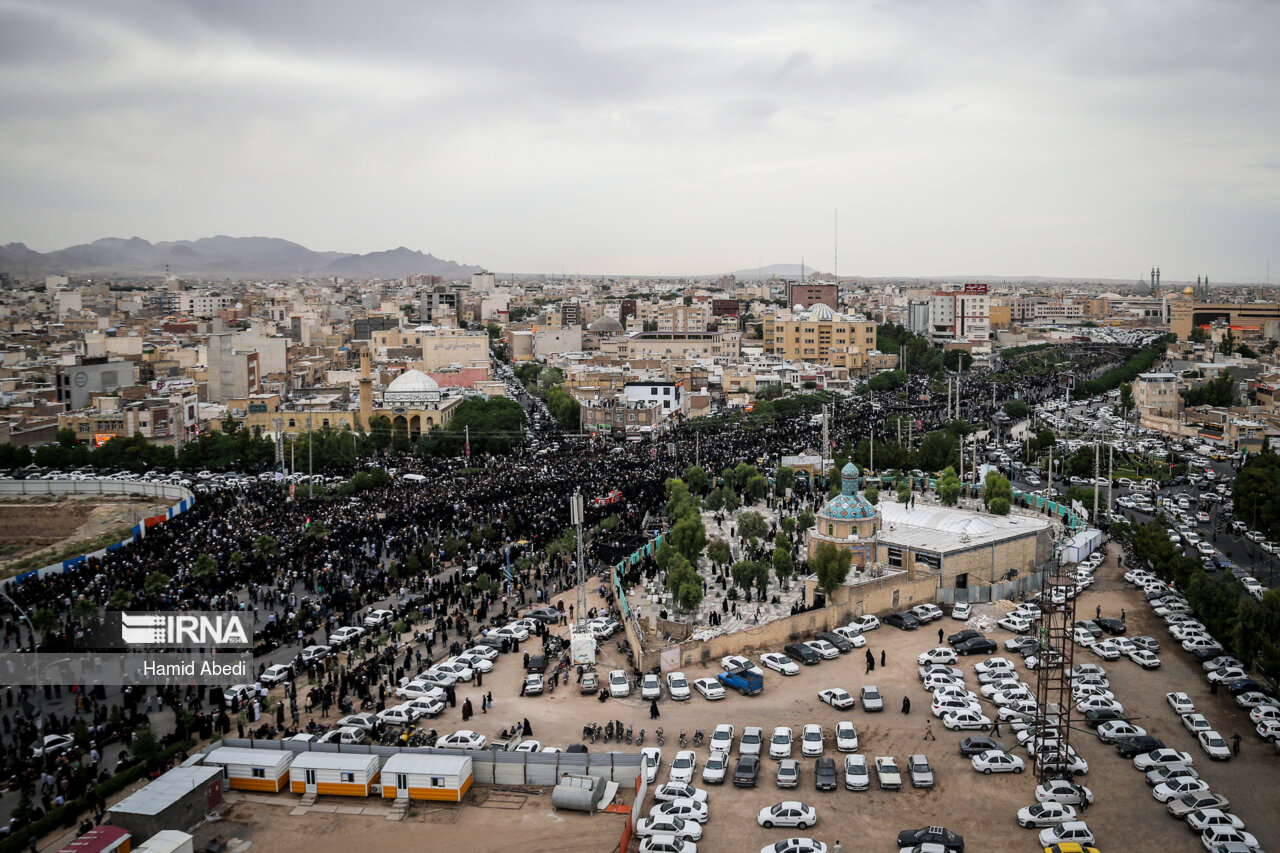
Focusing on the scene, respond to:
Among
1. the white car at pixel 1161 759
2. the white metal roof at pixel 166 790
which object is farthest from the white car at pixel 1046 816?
the white metal roof at pixel 166 790

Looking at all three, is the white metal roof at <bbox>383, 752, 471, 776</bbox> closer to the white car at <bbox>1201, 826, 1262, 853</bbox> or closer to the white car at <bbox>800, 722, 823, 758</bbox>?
the white car at <bbox>800, 722, 823, 758</bbox>

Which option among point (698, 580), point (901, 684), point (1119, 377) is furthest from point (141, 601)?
point (1119, 377)

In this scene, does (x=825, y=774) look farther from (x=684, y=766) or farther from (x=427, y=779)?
(x=427, y=779)

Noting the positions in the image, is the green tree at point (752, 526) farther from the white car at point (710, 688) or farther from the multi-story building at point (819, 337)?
the multi-story building at point (819, 337)

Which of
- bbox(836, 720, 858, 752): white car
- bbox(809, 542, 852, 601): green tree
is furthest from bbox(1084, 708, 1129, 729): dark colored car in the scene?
bbox(809, 542, 852, 601): green tree

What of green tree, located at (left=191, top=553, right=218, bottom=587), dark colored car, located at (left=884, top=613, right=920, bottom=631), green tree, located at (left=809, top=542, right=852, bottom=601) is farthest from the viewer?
green tree, located at (left=191, top=553, right=218, bottom=587)

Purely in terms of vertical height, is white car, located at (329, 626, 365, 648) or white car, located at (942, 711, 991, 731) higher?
white car, located at (329, 626, 365, 648)
